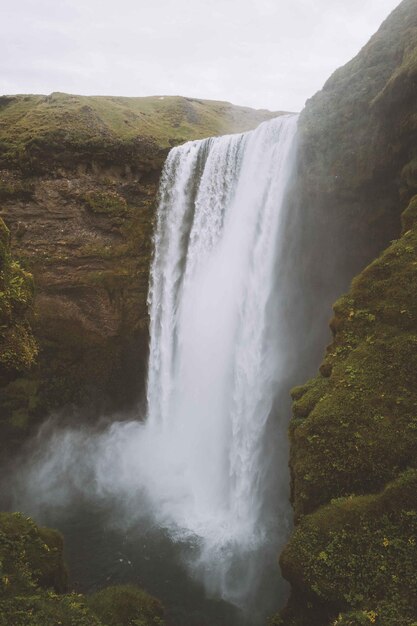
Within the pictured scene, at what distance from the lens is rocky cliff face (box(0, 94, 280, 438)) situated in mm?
16688

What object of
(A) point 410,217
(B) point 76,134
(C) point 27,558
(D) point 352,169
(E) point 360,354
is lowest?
(C) point 27,558

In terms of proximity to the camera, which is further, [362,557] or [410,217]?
[410,217]

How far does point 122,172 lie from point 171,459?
1135cm

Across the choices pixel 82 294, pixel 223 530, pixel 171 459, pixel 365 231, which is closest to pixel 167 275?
pixel 82 294

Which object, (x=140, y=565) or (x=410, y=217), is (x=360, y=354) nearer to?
(x=410, y=217)

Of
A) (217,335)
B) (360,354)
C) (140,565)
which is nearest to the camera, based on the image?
(360,354)

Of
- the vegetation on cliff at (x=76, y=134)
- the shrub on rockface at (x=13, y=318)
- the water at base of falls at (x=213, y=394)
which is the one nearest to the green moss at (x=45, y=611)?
the shrub on rockface at (x=13, y=318)

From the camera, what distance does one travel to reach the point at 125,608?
6.67 meters

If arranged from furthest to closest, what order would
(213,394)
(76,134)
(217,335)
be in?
1. (76,134)
2. (217,335)
3. (213,394)

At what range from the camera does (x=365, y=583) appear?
5141 millimetres

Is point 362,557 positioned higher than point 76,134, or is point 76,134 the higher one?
point 76,134

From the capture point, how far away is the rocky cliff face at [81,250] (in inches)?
657

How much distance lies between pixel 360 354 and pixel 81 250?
12.6 m

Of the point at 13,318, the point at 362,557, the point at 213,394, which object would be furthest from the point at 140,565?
the point at 13,318
